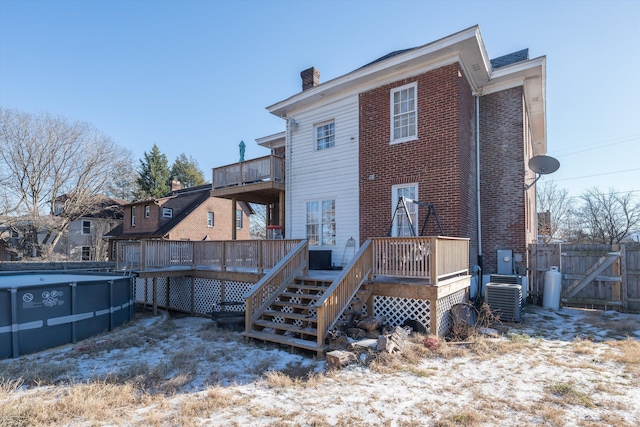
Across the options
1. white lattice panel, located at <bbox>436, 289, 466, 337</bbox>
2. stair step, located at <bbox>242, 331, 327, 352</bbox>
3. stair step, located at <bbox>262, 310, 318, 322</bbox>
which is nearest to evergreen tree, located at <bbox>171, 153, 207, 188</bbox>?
stair step, located at <bbox>262, 310, 318, 322</bbox>

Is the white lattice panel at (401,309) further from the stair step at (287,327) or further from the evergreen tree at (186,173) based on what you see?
the evergreen tree at (186,173)

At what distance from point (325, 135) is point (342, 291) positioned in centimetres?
690

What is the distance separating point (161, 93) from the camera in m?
20.6

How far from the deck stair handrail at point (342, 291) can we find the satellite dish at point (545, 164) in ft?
22.8

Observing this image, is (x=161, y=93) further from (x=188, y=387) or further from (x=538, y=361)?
(x=538, y=361)

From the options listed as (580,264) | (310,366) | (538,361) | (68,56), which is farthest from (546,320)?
(68,56)

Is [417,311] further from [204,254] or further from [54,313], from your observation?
[54,313]

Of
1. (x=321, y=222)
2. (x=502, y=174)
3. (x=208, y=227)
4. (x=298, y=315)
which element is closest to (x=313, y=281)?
(x=298, y=315)

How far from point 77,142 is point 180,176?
17.5 m

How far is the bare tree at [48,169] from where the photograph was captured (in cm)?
2650

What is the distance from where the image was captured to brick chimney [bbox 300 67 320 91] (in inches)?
535

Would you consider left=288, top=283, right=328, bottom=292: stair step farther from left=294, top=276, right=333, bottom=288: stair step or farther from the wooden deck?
left=294, top=276, right=333, bottom=288: stair step

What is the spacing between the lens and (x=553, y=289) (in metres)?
9.97

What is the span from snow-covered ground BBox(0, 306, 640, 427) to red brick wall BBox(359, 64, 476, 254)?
349 cm
